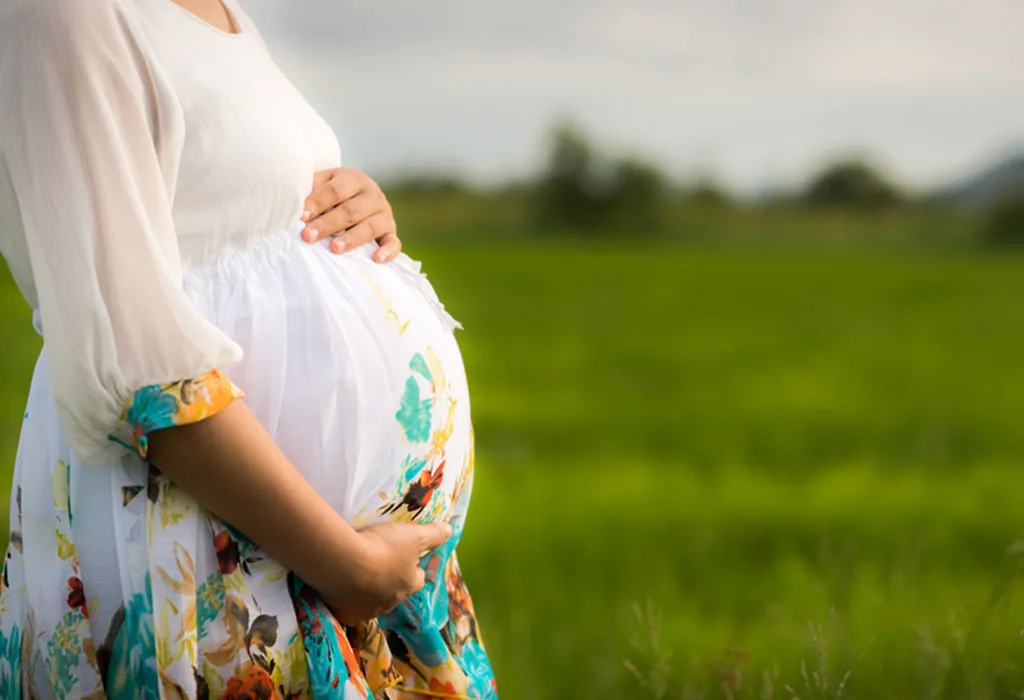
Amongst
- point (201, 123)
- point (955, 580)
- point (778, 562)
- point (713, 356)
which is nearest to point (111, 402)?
point (201, 123)

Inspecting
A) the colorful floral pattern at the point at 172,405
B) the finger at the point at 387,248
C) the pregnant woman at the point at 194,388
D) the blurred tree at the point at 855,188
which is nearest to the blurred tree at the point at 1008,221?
the blurred tree at the point at 855,188

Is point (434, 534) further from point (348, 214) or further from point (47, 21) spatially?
point (47, 21)

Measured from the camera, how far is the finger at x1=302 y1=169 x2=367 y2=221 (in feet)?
4.65

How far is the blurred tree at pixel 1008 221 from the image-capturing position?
2709 centimetres

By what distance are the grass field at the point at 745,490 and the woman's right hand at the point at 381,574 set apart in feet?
3.50

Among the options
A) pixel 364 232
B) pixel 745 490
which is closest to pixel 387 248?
pixel 364 232

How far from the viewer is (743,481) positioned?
5.49 m

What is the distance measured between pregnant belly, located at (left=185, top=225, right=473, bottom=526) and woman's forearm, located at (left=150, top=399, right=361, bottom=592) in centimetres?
6

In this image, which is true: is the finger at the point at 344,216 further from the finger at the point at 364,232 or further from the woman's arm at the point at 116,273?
the woman's arm at the point at 116,273

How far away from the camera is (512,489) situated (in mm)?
5188

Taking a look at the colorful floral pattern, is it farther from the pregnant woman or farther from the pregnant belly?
the pregnant belly

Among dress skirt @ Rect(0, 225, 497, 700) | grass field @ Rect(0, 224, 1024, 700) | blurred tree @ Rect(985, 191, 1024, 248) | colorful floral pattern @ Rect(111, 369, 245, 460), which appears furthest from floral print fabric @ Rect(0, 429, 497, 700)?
blurred tree @ Rect(985, 191, 1024, 248)

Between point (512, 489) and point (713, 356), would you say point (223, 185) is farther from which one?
point (713, 356)

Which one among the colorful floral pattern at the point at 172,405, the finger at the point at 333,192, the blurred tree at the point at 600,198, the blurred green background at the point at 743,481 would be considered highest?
the finger at the point at 333,192
